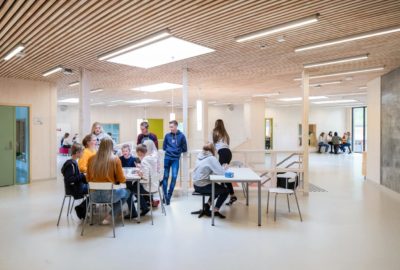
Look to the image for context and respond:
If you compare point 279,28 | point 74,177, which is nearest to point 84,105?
point 74,177

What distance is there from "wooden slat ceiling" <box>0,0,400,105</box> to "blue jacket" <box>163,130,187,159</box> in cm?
159

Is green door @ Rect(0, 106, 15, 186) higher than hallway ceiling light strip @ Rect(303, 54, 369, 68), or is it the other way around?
hallway ceiling light strip @ Rect(303, 54, 369, 68)

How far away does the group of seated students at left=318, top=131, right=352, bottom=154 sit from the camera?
17047 mm

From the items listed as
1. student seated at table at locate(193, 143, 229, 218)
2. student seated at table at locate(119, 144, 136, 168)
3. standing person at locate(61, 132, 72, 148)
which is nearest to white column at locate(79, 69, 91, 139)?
student seated at table at locate(119, 144, 136, 168)

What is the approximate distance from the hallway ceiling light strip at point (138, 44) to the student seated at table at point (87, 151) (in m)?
1.51

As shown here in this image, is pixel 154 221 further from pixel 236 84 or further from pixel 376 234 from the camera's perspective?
pixel 236 84

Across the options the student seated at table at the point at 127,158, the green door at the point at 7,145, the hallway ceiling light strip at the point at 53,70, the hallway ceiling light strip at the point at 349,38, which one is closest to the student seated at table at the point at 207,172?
the student seated at table at the point at 127,158

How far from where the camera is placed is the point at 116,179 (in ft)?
13.3

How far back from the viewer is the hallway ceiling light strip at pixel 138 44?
4254 millimetres

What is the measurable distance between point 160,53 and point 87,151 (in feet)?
7.32

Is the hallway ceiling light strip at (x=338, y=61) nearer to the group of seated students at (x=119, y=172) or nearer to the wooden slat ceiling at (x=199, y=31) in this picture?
the wooden slat ceiling at (x=199, y=31)

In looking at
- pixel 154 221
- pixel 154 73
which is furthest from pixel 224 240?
pixel 154 73

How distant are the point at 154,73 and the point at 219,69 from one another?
166 cm

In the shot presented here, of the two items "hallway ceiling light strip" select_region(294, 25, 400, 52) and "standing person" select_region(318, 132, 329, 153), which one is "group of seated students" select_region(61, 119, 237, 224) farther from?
"standing person" select_region(318, 132, 329, 153)
